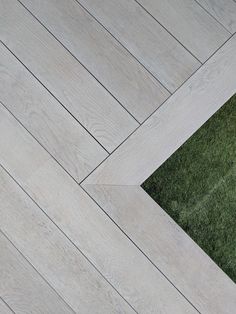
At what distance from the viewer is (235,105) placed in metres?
1.70

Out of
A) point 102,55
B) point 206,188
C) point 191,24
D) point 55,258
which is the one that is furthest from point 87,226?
point 191,24

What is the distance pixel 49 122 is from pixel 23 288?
1.37 ft

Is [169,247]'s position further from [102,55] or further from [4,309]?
[102,55]

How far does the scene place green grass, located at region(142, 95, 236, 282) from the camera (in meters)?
1.62

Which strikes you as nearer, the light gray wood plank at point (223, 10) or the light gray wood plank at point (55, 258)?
the light gray wood plank at point (55, 258)

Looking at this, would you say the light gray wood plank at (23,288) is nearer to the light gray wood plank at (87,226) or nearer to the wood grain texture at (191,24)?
the light gray wood plank at (87,226)

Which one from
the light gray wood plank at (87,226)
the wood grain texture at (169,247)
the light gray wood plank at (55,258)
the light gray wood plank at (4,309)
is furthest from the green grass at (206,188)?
the light gray wood plank at (4,309)

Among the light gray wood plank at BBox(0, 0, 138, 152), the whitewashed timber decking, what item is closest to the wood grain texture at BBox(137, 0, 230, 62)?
the whitewashed timber decking

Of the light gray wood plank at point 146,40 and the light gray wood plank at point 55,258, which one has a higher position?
the light gray wood plank at point 146,40

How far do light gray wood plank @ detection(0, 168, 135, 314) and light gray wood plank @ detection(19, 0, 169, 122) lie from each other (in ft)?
1.20

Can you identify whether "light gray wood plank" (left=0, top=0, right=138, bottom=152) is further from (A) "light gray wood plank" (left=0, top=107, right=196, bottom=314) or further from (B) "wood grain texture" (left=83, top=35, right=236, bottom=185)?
(A) "light gray wood plank" (left=0, top=107, right=196, bottom=314)

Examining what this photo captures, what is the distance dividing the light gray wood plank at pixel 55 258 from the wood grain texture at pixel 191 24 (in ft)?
1.95

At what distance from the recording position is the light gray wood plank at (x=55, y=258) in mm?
1505

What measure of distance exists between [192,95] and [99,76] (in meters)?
0.25
